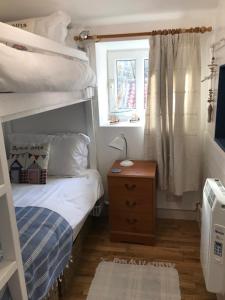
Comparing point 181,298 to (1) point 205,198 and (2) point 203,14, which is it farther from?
(2) point 203,14

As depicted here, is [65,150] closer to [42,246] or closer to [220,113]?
[42,246]

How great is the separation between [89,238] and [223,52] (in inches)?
74.0

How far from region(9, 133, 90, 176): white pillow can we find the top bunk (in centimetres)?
68

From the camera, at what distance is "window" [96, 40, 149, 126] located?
2.56 meters

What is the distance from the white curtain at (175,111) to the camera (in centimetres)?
212

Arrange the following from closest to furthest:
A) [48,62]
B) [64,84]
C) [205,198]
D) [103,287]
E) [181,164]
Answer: [48,62], [64,84], [205,198], [103,287], [181,164]

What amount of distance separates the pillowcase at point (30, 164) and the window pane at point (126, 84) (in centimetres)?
94

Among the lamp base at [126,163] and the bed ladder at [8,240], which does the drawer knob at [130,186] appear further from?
the bed ladder at [8,240]

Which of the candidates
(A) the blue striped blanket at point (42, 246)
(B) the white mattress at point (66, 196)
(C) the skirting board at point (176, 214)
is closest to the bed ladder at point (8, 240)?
(A) the blue striped blanket at point (42, 246)

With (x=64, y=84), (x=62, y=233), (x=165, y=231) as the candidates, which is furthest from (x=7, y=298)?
(x=165, y=231)

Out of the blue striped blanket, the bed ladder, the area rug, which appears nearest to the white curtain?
the area rug

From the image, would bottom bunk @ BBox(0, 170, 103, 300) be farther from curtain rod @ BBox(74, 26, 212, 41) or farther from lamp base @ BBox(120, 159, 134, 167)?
curtain rod @ BBox(74, 26, 212, 41)

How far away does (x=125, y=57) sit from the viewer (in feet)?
8.57

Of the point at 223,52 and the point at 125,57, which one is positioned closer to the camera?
the point at 223,52
